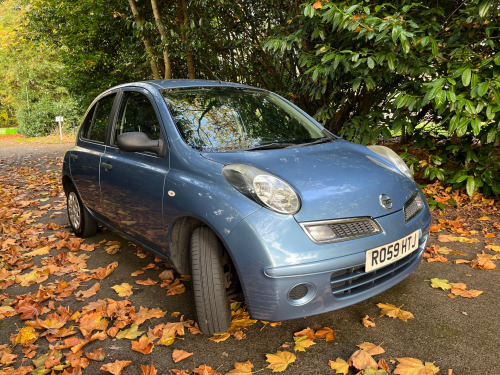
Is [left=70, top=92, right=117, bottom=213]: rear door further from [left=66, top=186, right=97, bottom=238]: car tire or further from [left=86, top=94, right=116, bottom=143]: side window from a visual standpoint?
[left=66, top=186, right=97, bottom=238]: car tire

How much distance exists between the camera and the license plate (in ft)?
7.10

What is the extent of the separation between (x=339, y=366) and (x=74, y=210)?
133 inches

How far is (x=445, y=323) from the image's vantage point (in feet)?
8.12

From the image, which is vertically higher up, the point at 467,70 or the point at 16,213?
the point at 467,70

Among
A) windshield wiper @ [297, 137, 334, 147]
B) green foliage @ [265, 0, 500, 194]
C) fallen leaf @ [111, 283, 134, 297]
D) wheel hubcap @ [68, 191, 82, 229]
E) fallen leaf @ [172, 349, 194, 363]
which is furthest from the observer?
wheel hubcap @ [68, 191, 82, 229]

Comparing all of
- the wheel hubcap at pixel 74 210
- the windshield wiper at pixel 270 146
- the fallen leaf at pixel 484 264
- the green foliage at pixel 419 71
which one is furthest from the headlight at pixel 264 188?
the wheel hubcap at pixel 74 210

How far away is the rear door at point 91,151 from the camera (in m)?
3.63

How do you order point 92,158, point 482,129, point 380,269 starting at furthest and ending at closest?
point 482,129
point 92,158
point 380,269

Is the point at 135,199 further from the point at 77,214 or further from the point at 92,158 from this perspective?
the point at 77,214

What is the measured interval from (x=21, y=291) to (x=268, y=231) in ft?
7.46

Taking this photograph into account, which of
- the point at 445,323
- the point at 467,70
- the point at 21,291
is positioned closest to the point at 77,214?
the point at 21,291

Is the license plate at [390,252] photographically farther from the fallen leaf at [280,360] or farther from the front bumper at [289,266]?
the fallen leaf at [280,360]

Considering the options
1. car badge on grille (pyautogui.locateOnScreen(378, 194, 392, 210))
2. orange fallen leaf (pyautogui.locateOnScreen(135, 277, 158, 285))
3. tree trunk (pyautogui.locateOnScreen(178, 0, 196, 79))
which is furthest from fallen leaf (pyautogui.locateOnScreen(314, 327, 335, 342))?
tree trunk (pyautogui.locateOnScreen(178, 0, 196, 79))

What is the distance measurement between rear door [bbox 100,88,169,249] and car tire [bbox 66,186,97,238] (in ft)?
2.70
